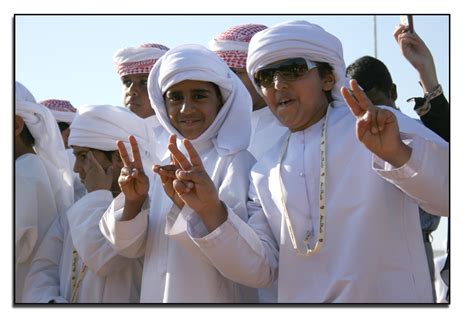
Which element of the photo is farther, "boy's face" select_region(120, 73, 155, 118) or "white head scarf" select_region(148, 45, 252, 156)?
"boy's face" select_region(120, 73, 155, 118)

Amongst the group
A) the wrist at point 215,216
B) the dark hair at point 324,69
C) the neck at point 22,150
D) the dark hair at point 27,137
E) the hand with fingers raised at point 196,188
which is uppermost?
the dark hair at point 324,69

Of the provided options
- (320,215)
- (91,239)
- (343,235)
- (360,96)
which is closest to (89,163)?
(91,239)

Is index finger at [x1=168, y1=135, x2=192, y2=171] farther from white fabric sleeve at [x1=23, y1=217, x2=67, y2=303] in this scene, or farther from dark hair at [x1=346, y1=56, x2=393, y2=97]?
dark hair at [x1=346, y1=56, x2=393, y2=97]

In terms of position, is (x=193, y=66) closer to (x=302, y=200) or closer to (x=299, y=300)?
(x=302, y=200)

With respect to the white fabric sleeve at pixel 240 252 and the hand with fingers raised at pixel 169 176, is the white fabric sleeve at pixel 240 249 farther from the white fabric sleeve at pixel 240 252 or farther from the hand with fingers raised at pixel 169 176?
the hand with fingers raised at pixel 169 176

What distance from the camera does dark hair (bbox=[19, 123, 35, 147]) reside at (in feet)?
19.4

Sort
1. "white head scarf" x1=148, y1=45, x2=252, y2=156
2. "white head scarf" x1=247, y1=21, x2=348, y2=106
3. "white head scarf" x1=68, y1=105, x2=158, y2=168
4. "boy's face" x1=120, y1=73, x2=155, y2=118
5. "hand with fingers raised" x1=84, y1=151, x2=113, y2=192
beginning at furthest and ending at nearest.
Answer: "boy's face" x1=120, y1=73, x2=155, y2=118, "white head scarf" x1=68, y1=105, x2=158, y2=168, "hand with fingers raised" x1=84, y1=151, x2=113, y2=192, "white head scarf" x1=148, y1=45, x2=252, y2=156, "white head scarf" x1=247, y1=21, x2=348, y2=106

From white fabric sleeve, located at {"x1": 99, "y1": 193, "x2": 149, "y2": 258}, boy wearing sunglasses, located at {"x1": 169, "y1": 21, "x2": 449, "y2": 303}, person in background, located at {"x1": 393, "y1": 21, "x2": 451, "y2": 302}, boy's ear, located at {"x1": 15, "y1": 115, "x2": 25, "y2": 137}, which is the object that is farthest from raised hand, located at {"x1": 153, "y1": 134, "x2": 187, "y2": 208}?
boy's ear, located at {"x1": 15, "y1": 115, "x2": 25, "y2": 137}

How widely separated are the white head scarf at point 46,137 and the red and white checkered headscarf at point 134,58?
3.09 feet

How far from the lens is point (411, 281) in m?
4.43

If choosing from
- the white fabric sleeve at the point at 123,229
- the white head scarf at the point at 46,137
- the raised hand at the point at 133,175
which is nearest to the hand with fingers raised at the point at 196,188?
the raised hand at the point at 133,175

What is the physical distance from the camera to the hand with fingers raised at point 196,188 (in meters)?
4.46

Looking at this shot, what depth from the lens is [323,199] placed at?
15.0 ft

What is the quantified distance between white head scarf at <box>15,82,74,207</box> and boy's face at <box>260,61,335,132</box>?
1650mm
